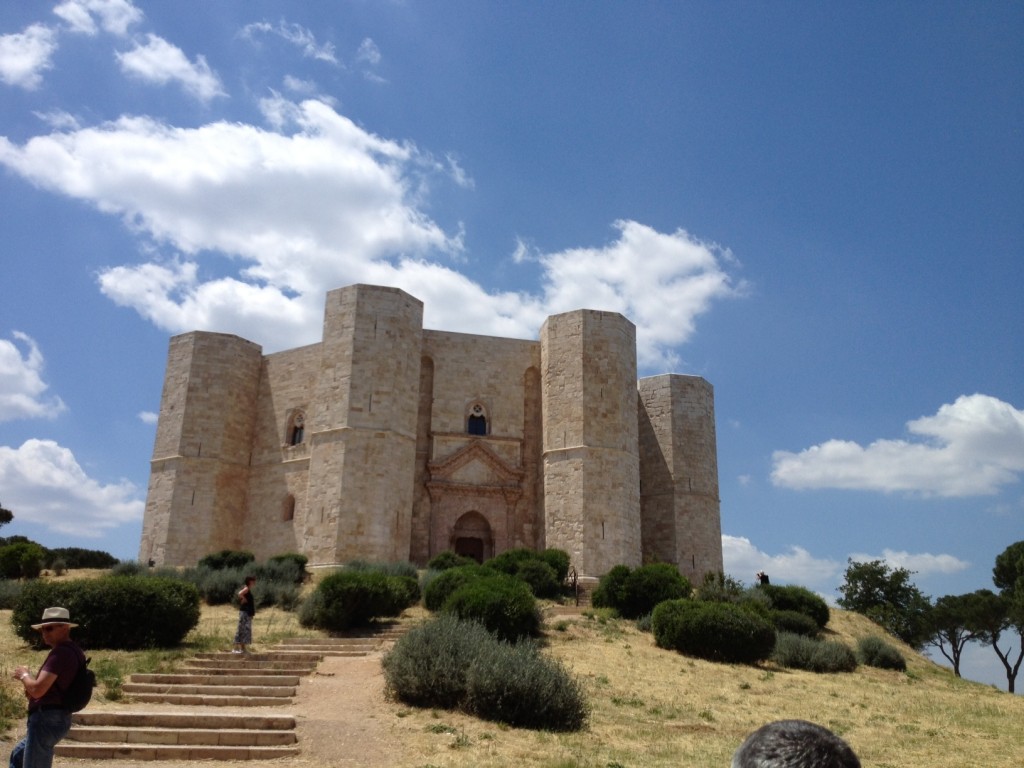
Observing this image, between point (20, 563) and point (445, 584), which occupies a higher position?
point (20, 563)

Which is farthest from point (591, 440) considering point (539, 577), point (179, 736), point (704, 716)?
point (179, 736)

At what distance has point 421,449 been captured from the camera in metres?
27.4

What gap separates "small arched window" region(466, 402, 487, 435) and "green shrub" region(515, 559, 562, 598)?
7.59 m

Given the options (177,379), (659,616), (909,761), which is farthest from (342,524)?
(909,761)

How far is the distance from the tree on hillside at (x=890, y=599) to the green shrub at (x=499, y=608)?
24.0 metres

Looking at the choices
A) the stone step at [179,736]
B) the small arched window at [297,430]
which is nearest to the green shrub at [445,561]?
the small arched window at [297,430]

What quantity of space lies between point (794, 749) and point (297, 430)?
27.4 meters

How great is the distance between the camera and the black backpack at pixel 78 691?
5.04 m

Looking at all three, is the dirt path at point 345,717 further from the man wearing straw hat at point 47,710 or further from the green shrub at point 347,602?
the man wearing straw hat at point 47,710

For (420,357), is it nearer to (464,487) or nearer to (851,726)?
(464,487)

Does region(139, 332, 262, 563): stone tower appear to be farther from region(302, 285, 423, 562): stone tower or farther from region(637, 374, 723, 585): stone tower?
region(637, 374, 723, 585): stone tower

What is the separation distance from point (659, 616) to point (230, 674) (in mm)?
7743

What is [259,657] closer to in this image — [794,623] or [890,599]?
[794,623]

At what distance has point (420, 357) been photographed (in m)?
27.6
